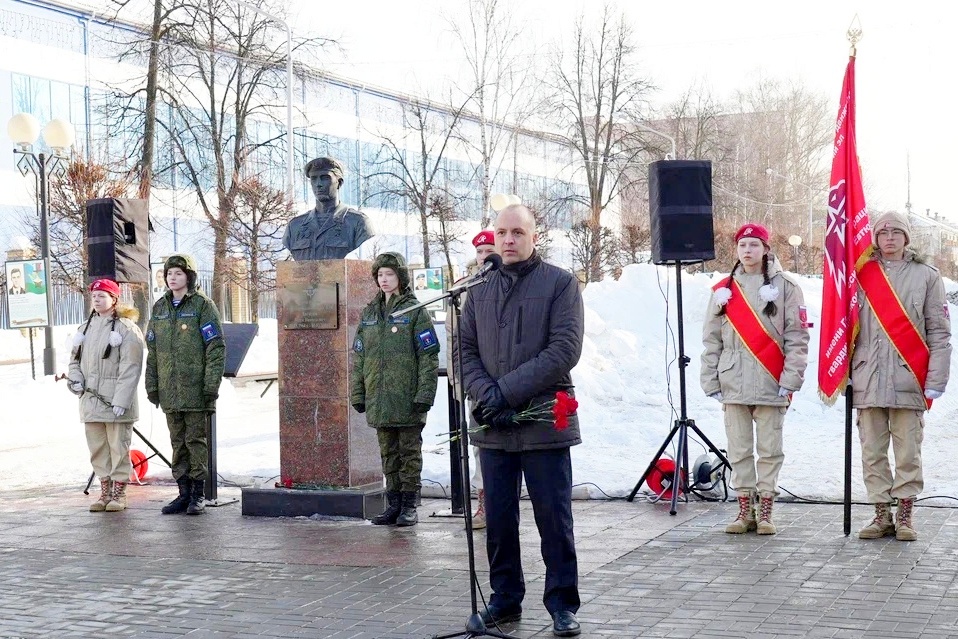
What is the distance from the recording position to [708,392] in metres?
8.65

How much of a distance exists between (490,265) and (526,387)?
26.0 inches

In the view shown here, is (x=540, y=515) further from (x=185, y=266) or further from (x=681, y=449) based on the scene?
(x=185, y=266)

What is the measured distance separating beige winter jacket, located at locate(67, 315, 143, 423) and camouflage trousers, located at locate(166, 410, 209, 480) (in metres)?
0.44

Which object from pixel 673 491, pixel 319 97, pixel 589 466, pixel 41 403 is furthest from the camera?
pixel 319 97

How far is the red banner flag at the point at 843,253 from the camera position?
7.96 m

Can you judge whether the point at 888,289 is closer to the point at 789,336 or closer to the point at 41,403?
the point at 789,336

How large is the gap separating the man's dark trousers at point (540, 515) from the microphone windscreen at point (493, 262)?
899mm

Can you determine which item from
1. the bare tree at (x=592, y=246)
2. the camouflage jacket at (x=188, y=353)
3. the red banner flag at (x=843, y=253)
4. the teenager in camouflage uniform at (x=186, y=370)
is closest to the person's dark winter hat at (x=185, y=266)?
the teenager in camouflage uniform at (x=186, y=370)

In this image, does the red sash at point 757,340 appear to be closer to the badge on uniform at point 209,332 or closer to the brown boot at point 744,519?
the brown boot at point 744,519

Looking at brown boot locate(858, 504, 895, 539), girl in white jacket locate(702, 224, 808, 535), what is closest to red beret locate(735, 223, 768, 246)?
girl in white jacket locate(702, 224, 808, 535)

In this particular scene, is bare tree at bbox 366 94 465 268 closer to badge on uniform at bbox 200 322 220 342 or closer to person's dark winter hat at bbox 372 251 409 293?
badge on uniform at bbox 200 322 220 342

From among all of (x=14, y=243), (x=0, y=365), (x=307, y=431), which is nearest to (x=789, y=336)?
(x=307, y=431)

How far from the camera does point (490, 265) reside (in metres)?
5.32

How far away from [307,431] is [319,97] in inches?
1388
